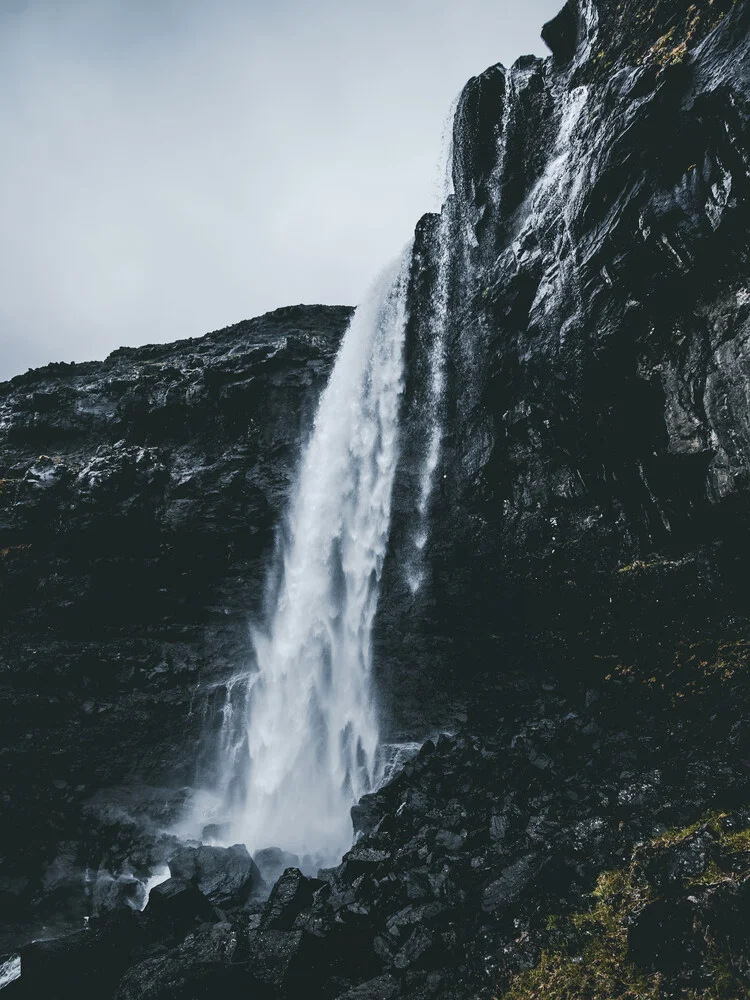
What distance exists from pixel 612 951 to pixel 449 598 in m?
12.4

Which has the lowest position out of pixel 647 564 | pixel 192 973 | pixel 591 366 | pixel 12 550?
pixel 192 973

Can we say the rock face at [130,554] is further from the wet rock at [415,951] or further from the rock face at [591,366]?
the wet rock at [415,951]

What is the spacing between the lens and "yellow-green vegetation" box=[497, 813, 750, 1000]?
22.0 ft

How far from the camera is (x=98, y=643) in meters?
21.5

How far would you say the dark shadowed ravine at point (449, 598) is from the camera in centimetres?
919

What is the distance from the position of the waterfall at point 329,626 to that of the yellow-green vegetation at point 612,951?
8.29 metres

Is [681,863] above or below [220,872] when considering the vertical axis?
above

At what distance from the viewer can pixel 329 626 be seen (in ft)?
68.9

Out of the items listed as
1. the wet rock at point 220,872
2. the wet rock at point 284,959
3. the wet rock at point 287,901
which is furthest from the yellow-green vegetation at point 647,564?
the wet rock at point 220,872

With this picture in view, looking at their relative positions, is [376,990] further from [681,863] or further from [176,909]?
[176,909]

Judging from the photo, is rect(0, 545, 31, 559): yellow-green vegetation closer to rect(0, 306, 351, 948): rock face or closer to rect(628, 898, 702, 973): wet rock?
rect(0, 306, 351, 948): rock face

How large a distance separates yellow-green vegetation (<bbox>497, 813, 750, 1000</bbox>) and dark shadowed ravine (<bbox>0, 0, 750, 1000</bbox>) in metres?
0.05

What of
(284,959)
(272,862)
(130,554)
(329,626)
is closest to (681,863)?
(284,959)

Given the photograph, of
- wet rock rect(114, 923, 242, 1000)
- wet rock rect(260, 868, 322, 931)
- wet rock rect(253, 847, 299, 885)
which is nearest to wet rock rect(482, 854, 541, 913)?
wet rock rect(260, 868, 322, 931)
